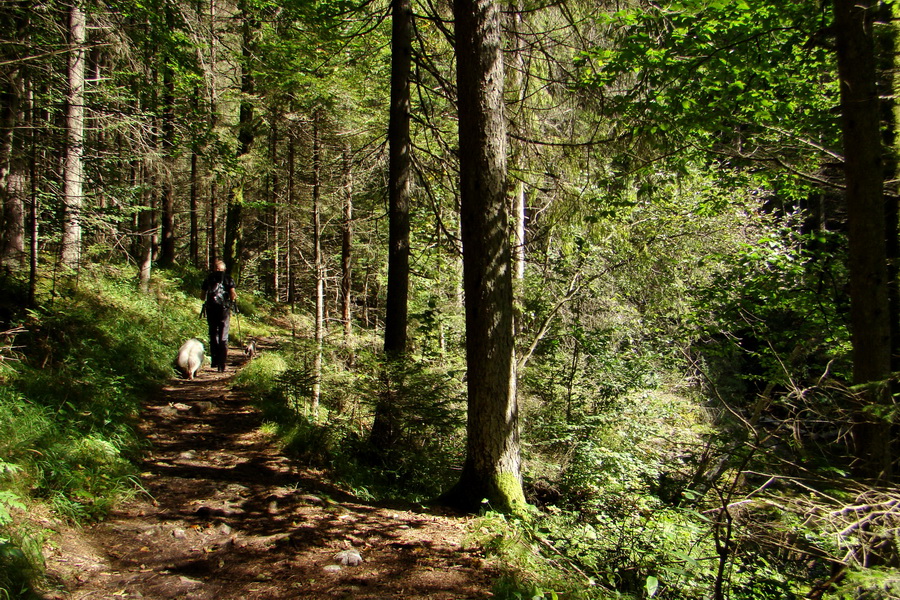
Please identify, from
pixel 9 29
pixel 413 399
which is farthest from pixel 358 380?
pixel 9 29

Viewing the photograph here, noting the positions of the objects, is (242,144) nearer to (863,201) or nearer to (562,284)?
(562,284)

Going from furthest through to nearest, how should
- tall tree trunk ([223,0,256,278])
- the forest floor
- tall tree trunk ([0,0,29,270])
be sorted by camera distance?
tall tree trunk ([223,0,256,278])
tall tree trunk ([0,0,29,270])
the forest floor

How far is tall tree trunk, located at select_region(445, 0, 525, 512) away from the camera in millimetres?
4645

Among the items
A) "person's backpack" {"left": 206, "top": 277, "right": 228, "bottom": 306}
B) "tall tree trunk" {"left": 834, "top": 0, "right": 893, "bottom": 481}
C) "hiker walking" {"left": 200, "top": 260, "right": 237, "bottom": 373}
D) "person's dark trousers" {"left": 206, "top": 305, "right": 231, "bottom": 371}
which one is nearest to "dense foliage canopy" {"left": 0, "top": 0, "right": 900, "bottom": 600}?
"tall tree trunk" {"left": 834, "top": 0, "right": 893, "bottom": 481}

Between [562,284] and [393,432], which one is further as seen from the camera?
[562,284]

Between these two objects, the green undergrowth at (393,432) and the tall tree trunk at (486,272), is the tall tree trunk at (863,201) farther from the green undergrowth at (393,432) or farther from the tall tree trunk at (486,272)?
the green undergrowth at (393,432)

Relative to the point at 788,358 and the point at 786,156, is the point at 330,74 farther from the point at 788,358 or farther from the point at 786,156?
the point at 788,358

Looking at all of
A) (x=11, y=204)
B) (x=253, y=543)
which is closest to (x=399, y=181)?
(x=253, y=543)

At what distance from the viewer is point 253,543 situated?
3.87m

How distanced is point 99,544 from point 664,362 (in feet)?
39.4

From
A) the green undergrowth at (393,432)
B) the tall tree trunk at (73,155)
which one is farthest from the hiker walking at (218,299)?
the tall tree trunk at (73,155)

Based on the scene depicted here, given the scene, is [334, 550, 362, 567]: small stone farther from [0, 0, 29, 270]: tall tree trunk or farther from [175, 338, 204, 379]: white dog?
[175, 338, 204, 379]: white dog

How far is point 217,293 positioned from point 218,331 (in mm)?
858

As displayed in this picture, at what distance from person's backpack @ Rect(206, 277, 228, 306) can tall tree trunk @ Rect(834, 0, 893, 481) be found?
8.87 metres
